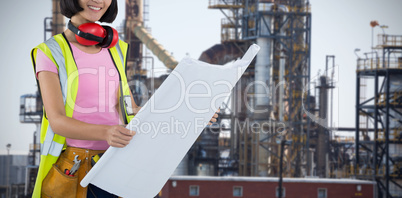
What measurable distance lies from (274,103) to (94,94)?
1369 inches

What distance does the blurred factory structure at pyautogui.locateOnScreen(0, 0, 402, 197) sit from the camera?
3525 centimetres

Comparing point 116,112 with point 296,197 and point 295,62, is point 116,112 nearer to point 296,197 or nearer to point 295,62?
point 296,197

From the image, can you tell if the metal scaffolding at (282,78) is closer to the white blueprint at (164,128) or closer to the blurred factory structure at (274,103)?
the blurred factory structure at (274,103)

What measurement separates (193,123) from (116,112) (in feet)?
1.46

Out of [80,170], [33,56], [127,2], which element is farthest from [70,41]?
[127,2]

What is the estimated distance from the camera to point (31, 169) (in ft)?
128

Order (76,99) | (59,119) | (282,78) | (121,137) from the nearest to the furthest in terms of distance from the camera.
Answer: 1. (121,137)
2. (59,119)
3. (76,99)
4. (282,78)

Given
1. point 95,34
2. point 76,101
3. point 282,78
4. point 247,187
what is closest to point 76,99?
point 76,101

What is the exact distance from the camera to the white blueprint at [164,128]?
2.72m

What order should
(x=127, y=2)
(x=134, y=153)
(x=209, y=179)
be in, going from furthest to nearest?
1. (x=127, y=2)
2. (x=209, y=179)
3. (x=134, y=153)

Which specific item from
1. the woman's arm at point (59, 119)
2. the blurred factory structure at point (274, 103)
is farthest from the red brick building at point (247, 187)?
the woman's arm at point (59, 119)

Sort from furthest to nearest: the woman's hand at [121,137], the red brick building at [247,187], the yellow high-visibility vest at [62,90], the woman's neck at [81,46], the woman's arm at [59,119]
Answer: the red brick building at [247,187] → the woman's neck at [81,46] → the yellow high-visibility vest at [62,90] → the woman's arm at [59,119] → the woman's hand at [121,137]

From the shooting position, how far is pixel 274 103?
1478 inches

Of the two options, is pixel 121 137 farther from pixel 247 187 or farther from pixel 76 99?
pixel 247 187
